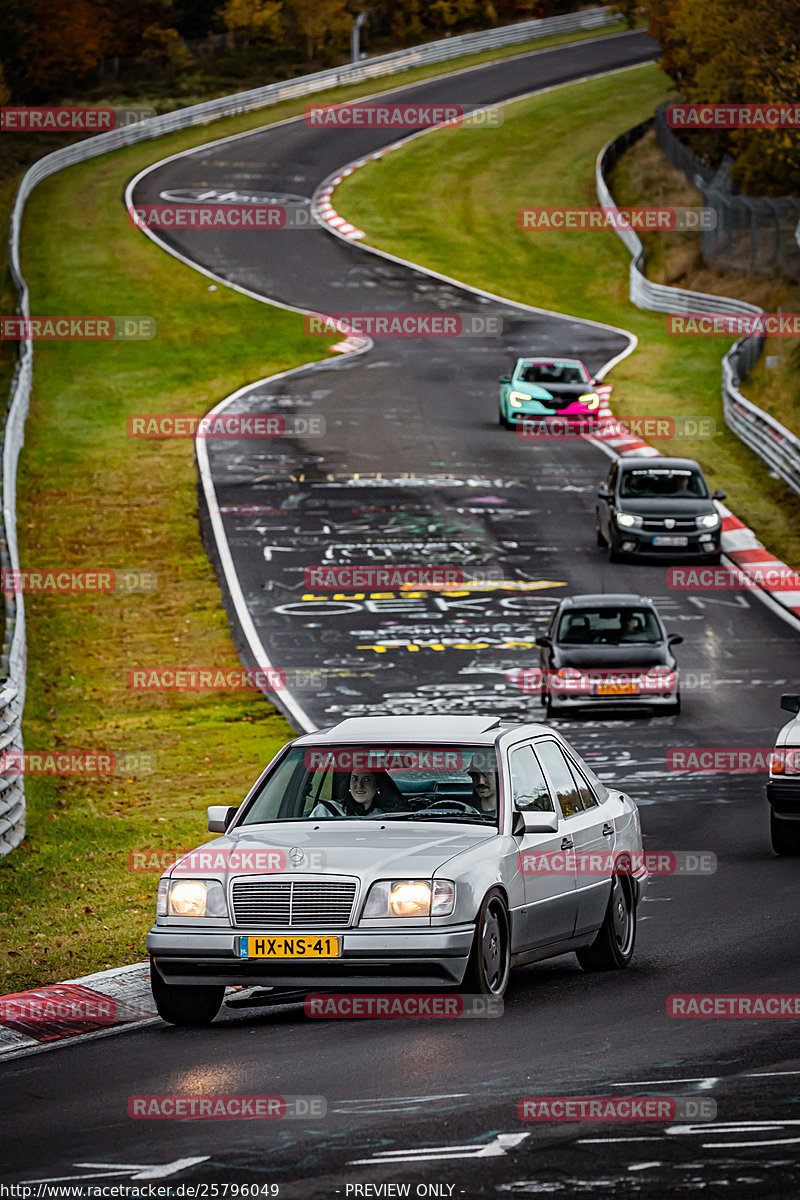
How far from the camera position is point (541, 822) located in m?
10.4

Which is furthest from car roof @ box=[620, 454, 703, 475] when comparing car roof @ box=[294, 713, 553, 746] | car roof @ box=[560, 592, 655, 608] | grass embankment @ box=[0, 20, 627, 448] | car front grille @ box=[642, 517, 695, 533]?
grass embankment @ box=[0, 20, 627, 448]

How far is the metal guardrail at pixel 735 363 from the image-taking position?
3884cm

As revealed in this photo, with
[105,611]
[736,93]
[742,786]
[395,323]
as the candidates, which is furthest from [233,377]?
[742,786]

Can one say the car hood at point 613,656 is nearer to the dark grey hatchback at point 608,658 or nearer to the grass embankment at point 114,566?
the dark grey hatchback at point 608,658

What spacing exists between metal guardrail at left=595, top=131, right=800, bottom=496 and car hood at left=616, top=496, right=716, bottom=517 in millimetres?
5828

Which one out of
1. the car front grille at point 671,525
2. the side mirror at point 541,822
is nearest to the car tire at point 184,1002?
→ the side mirror at point 541,822

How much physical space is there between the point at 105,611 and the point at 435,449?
41.2 ft

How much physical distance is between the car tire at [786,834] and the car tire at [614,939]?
4123 mm

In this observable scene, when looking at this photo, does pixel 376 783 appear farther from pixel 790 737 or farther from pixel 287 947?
pixel 790 737

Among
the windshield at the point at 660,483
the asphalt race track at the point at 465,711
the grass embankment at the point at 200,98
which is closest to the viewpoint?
the asphalt race track at the point at 465,711

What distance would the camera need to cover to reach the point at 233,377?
49062mm

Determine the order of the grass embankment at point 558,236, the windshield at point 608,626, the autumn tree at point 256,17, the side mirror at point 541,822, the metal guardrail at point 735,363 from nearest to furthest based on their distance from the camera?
the side mirror at point 541,822
the windshield at point 608,626
the metal guardrail at point 735,363
the grass embankment at point 558,236
the autumn tree at point 256,17

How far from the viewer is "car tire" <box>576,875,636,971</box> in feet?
36.5

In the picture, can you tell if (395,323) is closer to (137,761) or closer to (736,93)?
(736,93)
